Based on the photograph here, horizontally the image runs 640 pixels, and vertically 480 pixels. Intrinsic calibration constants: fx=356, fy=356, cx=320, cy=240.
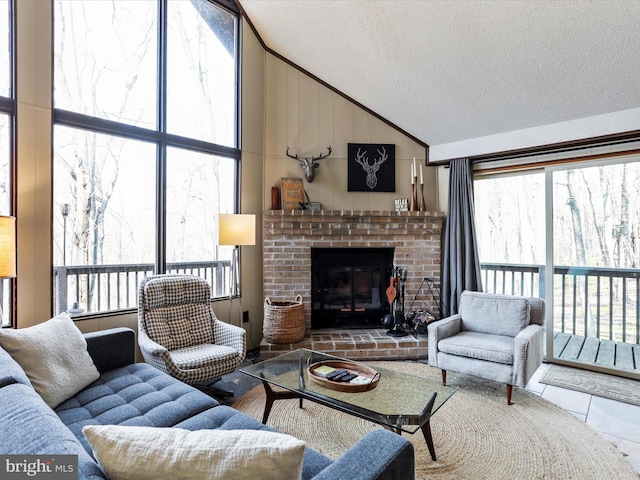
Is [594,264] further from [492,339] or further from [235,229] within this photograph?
[235,229]

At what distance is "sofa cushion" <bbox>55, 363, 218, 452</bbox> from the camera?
162 cm

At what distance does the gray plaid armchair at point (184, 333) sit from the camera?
244 cm

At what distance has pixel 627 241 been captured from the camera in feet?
10.6

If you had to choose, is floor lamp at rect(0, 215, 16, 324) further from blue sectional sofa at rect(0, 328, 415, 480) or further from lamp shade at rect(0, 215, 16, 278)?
blue sectional sofa at rect(0, 328, 415, 480)

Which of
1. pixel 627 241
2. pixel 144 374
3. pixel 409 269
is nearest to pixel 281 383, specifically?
pixel 144 374

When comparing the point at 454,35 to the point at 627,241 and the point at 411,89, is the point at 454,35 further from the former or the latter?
the point at 627,241

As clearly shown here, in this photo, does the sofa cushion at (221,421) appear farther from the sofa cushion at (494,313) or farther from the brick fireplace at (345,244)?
the sofa cushion at (494,313)

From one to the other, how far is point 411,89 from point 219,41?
208 cm

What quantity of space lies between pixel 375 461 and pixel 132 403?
1.38 meters

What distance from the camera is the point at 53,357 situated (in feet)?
5.94

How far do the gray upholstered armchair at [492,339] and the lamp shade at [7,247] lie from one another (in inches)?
114

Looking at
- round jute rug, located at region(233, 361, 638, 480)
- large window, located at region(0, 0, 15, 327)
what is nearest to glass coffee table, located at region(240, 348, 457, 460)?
round jute rug, located at region(233, 361, 638, 480)

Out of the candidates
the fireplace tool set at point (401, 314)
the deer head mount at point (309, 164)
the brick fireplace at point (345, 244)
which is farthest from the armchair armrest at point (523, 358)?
the deer head mount at point (309, 164)

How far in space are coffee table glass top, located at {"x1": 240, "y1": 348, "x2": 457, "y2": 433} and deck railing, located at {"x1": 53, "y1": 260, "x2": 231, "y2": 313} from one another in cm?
161
